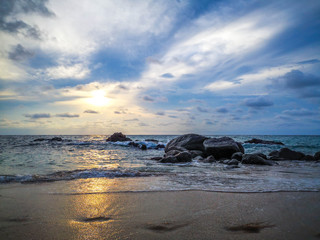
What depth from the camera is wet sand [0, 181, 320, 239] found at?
2.52 meters

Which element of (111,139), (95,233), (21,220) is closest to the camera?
(95,233)

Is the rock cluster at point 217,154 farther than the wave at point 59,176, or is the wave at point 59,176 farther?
the rock cluster at point 217,154

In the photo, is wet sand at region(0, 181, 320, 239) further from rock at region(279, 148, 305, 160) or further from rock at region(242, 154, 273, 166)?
rock at region(279, 148, 305, 160)

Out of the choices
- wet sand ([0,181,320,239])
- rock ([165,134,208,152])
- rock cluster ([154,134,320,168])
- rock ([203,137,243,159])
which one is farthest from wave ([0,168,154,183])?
rock ([165,134,208,152])

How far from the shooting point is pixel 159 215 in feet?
10.2

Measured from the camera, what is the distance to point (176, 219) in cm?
292

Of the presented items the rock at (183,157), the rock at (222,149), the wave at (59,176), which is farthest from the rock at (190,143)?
the wave at (59,176)

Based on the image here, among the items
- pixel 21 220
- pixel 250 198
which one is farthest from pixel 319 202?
pixel 21 220

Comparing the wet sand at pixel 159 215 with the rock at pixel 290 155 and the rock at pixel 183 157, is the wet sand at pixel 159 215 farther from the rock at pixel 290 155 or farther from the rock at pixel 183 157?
the rock at pixel 290 155

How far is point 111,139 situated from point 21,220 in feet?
122

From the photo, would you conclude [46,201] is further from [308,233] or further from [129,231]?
[308,233]

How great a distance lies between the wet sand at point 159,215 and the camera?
8.25 feet

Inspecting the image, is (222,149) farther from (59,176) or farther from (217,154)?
(59,176)

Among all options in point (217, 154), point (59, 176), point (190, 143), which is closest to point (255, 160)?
point (217, 154)
